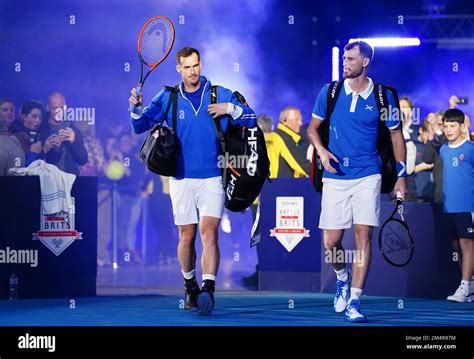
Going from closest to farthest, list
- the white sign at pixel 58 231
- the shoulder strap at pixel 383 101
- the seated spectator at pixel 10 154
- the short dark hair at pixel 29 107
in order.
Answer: the shoulder strap at pixel 383 101, the white sign at pixel 58 231, the seated spectator at pixel 10 154, the short dark hair at pixel 29 107

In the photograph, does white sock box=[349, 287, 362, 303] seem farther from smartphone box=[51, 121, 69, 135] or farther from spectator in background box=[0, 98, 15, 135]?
smartphone box=[51, 121, 69, 135]

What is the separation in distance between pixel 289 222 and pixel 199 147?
10.4 ft

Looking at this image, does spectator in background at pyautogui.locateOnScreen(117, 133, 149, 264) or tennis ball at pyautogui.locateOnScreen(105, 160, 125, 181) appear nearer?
tennis ball at pyautogui.locateOnScreen(105, 160, 125, 181)

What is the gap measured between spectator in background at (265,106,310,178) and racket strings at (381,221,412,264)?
6.90 ft

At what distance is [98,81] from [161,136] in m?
8.41

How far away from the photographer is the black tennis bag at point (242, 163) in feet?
36.1

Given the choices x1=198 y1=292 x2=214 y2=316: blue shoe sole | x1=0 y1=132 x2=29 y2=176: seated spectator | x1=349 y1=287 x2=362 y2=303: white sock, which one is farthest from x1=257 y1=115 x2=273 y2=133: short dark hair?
x1=349 y1=287 x2=362 y2=303: white sock

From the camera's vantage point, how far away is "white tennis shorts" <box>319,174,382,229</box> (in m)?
10.8

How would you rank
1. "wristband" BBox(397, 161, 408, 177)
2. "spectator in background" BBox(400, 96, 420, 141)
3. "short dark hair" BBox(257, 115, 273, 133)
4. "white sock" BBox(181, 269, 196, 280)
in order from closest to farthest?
"wristband" BBox(397, 161, 408, 177)
"white sock" BBox(181, 269, 196, 280)
"spectator in background" BBox(400, 96, 420, 141)
"short dark hair" BBox(257, 115, 273, 133)

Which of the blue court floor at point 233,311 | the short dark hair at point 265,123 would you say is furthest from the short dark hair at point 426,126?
the blue court floor at point 233,311

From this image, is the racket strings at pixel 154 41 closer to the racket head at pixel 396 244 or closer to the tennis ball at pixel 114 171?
the racket head at pixel 396 244

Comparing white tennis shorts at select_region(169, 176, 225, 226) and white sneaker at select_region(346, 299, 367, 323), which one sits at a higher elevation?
white tennis shorts at select_region(169, 176, 225, 226)

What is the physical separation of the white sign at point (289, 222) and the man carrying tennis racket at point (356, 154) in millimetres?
2874

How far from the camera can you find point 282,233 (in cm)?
1402
